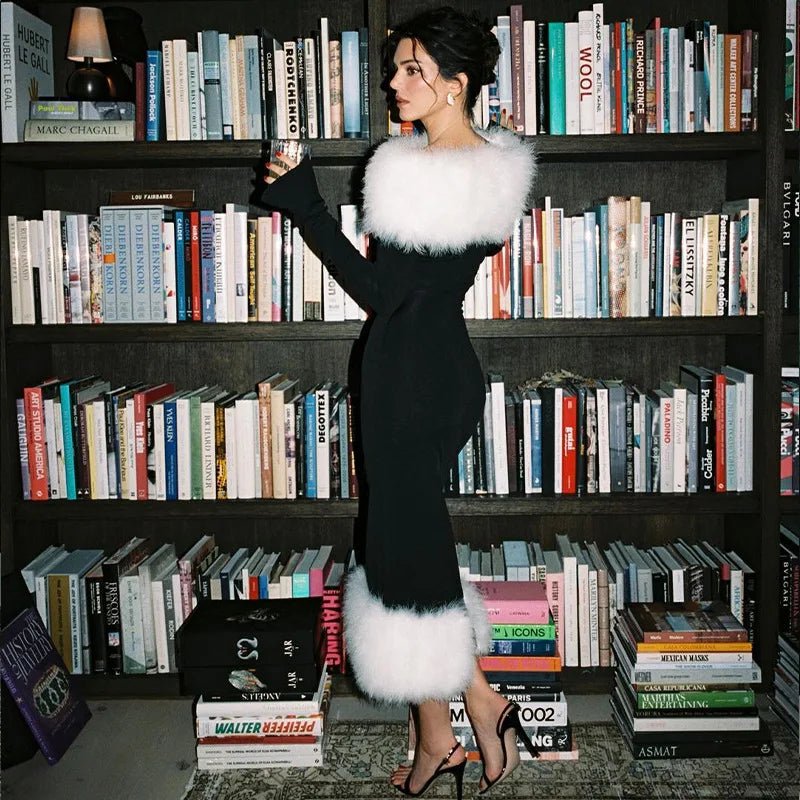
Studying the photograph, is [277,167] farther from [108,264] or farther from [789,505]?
[789,505]

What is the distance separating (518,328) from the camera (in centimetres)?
221

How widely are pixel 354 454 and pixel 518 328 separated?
50 cm

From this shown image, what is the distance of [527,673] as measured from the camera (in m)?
2.10

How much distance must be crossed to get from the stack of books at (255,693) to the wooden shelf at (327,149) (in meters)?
1.08

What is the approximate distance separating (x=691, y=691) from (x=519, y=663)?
1.26ft

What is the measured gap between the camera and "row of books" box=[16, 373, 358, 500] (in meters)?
2.31

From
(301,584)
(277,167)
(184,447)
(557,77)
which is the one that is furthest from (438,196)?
(301,584)

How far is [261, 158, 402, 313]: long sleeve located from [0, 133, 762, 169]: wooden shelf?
1.41 ft

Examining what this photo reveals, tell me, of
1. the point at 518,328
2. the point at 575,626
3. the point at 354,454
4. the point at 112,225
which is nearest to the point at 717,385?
the point at 518,328

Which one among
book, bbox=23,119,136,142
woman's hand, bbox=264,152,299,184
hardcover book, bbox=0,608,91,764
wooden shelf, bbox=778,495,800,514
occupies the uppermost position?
book, bbox=23,119,136,142

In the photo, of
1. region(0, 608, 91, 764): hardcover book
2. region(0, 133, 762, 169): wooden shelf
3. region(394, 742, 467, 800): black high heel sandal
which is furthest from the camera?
region(0, 133, 762, 169): wooden shelf

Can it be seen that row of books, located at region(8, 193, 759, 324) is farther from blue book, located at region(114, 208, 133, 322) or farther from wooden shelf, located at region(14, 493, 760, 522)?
wooden shelf, located at region(14, 493, 760, 522)

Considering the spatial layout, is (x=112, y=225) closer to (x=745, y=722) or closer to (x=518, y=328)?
(x=518, y=328)

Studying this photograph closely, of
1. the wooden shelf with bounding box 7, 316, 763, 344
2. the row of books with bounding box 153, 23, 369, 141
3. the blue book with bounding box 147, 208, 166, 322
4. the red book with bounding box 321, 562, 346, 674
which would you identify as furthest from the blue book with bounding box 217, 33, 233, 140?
the red book with bounding box 321, 562, 346, 674
